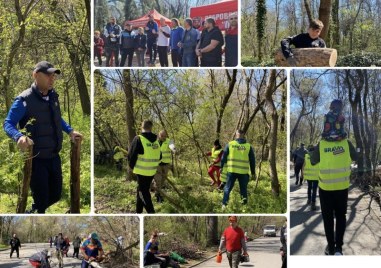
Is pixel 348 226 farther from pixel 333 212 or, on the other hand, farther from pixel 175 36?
pixel 175 36

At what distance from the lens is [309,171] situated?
4379mm

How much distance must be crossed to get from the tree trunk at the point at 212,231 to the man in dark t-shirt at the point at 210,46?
127 cm

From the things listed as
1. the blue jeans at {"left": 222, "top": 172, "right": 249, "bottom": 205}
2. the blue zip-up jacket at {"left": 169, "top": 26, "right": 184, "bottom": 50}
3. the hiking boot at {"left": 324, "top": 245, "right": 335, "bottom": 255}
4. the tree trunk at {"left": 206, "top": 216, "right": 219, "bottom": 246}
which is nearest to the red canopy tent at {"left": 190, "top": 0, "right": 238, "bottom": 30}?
the blue zip-up jacket at {"left": 169, "top": 26, "right": 184, "bottom": 50}

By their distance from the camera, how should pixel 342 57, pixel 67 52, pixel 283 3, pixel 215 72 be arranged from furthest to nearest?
1. pixel 283 3
2. pixel 342 57
3. pixel 67 52
4. pixel 215 72

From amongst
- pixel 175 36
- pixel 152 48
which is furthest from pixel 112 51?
pixel 175 36

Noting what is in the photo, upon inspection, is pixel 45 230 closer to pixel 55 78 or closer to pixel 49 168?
pixel 49 168

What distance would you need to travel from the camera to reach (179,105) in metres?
4.45

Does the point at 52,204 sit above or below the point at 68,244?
above

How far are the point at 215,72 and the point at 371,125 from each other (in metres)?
1.36

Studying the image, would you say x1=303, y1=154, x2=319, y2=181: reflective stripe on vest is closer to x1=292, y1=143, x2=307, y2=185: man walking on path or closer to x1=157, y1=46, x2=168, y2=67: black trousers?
x1=292, y1=143, x2=307, y2=185: man walking on path

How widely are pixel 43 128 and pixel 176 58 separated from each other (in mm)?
1252

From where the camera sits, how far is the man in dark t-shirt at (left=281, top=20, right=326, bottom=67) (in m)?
4.47

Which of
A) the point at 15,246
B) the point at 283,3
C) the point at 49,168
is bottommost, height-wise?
the point at 15,246

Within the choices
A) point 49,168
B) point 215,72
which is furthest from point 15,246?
point 215,72
